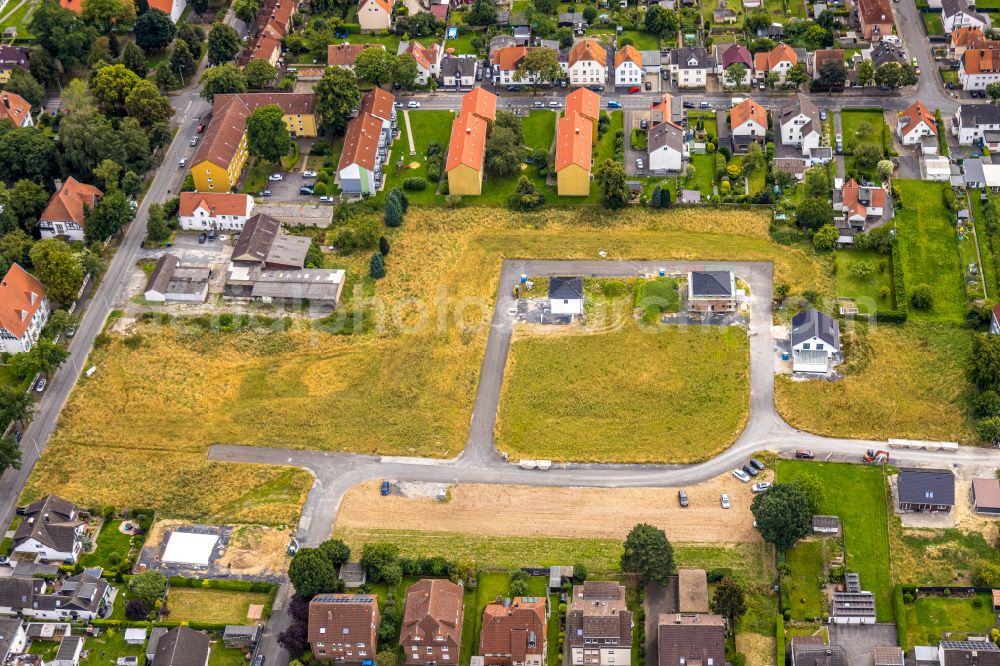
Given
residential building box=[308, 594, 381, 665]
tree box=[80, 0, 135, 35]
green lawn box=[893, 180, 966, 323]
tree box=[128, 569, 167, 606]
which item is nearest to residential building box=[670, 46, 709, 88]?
green lawn box=[893, 180, 966, 323]

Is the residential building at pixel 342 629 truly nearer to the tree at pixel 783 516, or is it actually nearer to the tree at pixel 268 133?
the tree at pixel 783 516

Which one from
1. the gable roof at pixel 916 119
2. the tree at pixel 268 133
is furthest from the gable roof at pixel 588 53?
the tree at pixel 268 133

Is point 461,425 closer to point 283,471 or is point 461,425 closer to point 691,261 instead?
point 283,471

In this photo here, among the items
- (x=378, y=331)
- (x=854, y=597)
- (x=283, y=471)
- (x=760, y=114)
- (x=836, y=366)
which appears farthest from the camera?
(x=760, y=114)

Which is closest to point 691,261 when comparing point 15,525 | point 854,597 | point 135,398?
point 854,597

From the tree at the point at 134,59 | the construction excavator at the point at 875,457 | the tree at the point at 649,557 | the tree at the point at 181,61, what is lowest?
the tree at the point at 649,557

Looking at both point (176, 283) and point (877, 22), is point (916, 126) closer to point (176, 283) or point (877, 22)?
point (877, 22)

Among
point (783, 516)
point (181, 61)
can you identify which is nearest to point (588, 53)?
point (181, 61)
